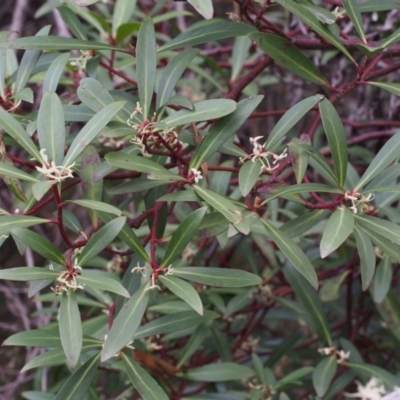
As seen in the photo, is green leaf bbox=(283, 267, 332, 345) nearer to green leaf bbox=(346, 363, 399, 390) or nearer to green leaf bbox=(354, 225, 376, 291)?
green leaf bbox=(346, 363, 399, 390)

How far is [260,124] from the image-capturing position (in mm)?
2338

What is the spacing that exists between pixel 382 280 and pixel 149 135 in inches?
23.3

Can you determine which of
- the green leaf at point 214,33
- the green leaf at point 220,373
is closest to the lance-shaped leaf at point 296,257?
the green leaf at point 214,33

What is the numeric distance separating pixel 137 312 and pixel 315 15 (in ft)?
1.40

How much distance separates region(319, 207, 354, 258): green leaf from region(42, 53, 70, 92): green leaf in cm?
41

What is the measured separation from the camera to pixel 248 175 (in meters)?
0.80

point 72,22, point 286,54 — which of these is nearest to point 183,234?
point 286,54

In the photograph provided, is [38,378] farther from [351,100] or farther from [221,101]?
[351,100]

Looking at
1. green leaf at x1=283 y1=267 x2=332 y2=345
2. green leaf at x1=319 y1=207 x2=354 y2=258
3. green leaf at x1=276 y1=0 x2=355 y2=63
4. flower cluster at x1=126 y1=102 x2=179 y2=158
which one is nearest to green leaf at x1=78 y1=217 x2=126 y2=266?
flower cluster at x1=126 y1=102 x2=179 y2=158

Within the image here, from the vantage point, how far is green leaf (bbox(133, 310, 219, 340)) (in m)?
0.88

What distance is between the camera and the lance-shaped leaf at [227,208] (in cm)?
73

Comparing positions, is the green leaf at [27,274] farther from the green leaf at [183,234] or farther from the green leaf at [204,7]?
the green leaf at [204,7]

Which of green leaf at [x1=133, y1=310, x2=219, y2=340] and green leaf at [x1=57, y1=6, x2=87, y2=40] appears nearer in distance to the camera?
green leaf at [x1=133, y1=310, x2=219, y2=340]

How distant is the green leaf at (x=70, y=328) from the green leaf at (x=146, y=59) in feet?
0.89
